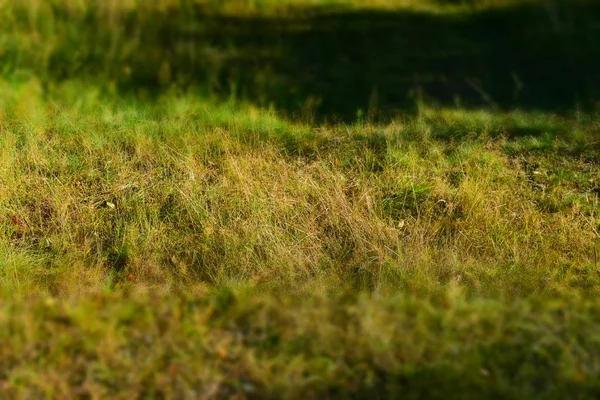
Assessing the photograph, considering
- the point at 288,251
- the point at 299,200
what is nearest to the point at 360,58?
the point at 299,200

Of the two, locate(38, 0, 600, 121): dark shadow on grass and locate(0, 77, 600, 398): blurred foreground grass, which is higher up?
locate(38, 0, 600, 121): dark shadow on grass

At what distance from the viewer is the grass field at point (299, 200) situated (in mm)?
3463

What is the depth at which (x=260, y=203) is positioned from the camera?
206 inches

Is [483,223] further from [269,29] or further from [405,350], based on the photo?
[269,29]

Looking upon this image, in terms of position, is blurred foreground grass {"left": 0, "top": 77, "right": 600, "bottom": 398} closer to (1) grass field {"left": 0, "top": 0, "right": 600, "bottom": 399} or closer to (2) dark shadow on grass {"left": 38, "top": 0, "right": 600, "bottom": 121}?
(1) grass field {"left": 0, "top": 0, "right": 600, "bottom": 399}

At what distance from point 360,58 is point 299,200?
3.52 metres

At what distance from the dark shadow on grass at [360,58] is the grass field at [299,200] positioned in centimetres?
3

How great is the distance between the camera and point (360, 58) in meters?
8.31

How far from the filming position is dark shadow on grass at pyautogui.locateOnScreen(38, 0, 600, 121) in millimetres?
7523

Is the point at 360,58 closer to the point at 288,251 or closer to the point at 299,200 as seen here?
the point at 299,200

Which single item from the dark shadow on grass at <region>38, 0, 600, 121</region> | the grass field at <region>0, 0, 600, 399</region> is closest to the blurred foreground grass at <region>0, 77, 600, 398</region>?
the grass field at <region>0, 0, 600, 399</region>

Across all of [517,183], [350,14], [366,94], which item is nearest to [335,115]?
[366,94]

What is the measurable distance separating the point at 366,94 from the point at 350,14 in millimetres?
2011

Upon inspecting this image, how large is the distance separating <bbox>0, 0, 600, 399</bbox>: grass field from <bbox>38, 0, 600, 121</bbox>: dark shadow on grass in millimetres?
34
